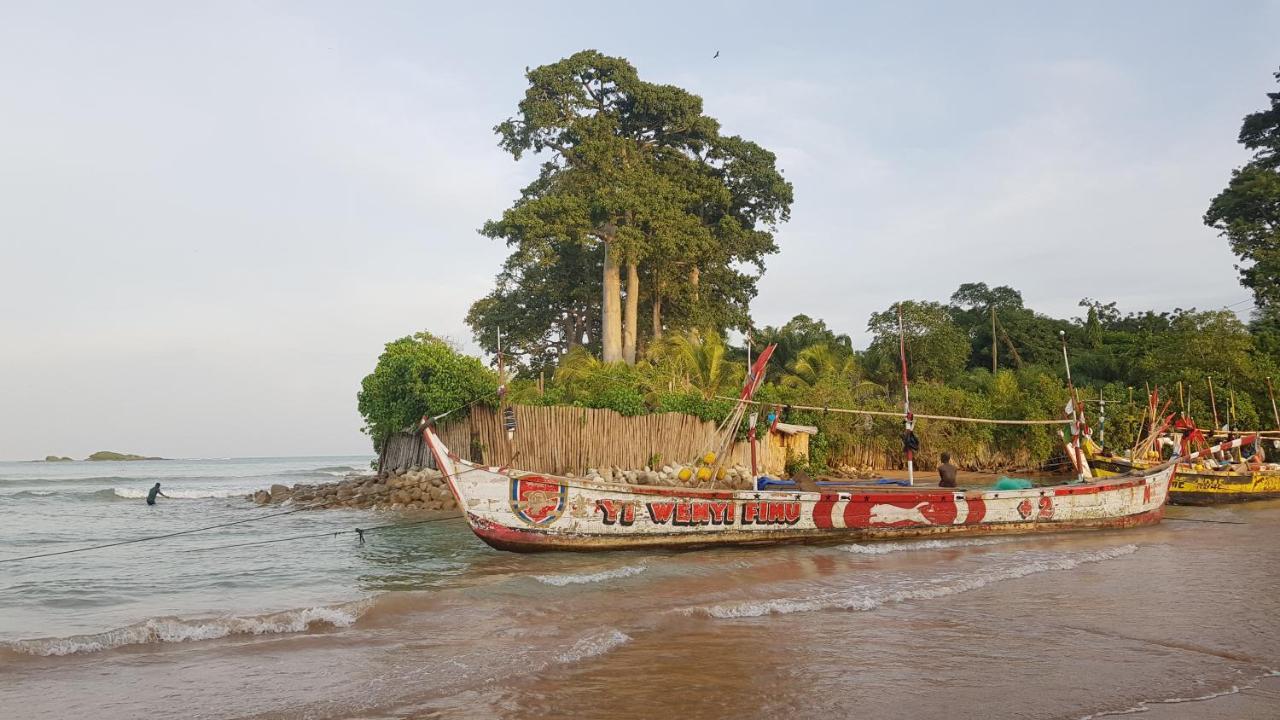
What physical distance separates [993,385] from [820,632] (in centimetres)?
2720

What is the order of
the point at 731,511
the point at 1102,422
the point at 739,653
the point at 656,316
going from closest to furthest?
the point at 739,653
the point at 731,511
the point at 1102,422
the point at 656,316

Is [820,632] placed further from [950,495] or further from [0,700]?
[950,495]

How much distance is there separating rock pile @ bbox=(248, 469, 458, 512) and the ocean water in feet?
20.7

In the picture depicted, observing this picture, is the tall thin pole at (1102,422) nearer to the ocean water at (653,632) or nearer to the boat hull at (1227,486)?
the boat hull at (1227,486)

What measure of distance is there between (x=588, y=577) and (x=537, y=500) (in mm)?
1849

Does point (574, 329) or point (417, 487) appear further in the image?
point (574, 329)

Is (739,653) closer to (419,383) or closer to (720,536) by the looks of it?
(720,536)

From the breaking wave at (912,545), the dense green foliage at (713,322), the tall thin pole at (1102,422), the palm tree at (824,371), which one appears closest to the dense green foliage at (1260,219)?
the dense green foliage at (713,322)

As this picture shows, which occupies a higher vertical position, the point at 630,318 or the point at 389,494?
the point at 630,318

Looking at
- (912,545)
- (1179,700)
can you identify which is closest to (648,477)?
(912,545)

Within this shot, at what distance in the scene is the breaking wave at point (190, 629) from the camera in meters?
7.56

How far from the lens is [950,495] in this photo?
14602 mm

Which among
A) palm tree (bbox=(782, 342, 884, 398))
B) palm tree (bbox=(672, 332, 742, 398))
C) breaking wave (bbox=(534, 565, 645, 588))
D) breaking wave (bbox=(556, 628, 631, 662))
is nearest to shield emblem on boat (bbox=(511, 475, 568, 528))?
breaking wave (bbox=(534, 565, 645, 588))

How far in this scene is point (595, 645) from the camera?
285 inches
